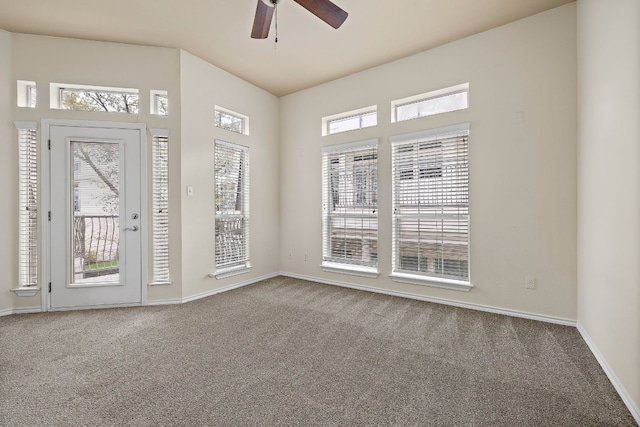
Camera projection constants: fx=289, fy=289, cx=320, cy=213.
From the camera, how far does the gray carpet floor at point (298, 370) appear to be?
5.42 ft

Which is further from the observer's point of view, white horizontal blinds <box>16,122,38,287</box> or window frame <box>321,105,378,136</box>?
window frame <box>321,105,378,136</box>

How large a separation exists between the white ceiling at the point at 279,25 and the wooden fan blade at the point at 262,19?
0.48m

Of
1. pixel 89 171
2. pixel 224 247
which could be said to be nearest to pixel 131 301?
pixel 224 247

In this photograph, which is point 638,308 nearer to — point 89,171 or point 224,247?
point 224,247

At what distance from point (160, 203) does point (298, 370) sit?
2.74m

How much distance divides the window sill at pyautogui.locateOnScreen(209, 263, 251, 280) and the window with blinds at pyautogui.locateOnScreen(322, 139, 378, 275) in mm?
1233

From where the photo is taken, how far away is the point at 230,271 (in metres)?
4.30

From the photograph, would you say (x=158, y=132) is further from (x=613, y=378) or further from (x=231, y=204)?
(x=613, y=378)

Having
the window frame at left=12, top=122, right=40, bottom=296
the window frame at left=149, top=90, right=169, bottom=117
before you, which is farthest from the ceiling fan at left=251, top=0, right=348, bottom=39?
the window frame at left=12, top=122, right=40, bottom=296

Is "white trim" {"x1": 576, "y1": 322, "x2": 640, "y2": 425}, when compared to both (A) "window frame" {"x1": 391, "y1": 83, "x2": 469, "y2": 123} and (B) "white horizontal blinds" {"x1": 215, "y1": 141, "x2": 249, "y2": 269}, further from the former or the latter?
(B) "white horizontal blinds" {"x1": 215, "y1": 141, "x2": 249, "y2": 269}

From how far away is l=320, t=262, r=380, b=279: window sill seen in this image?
4.14 metres

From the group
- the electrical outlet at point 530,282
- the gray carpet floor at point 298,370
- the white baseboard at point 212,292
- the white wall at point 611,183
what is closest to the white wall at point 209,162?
the white baseboard at point 212,292

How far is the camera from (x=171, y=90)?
367cm

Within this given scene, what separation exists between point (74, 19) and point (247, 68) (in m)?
1.91
